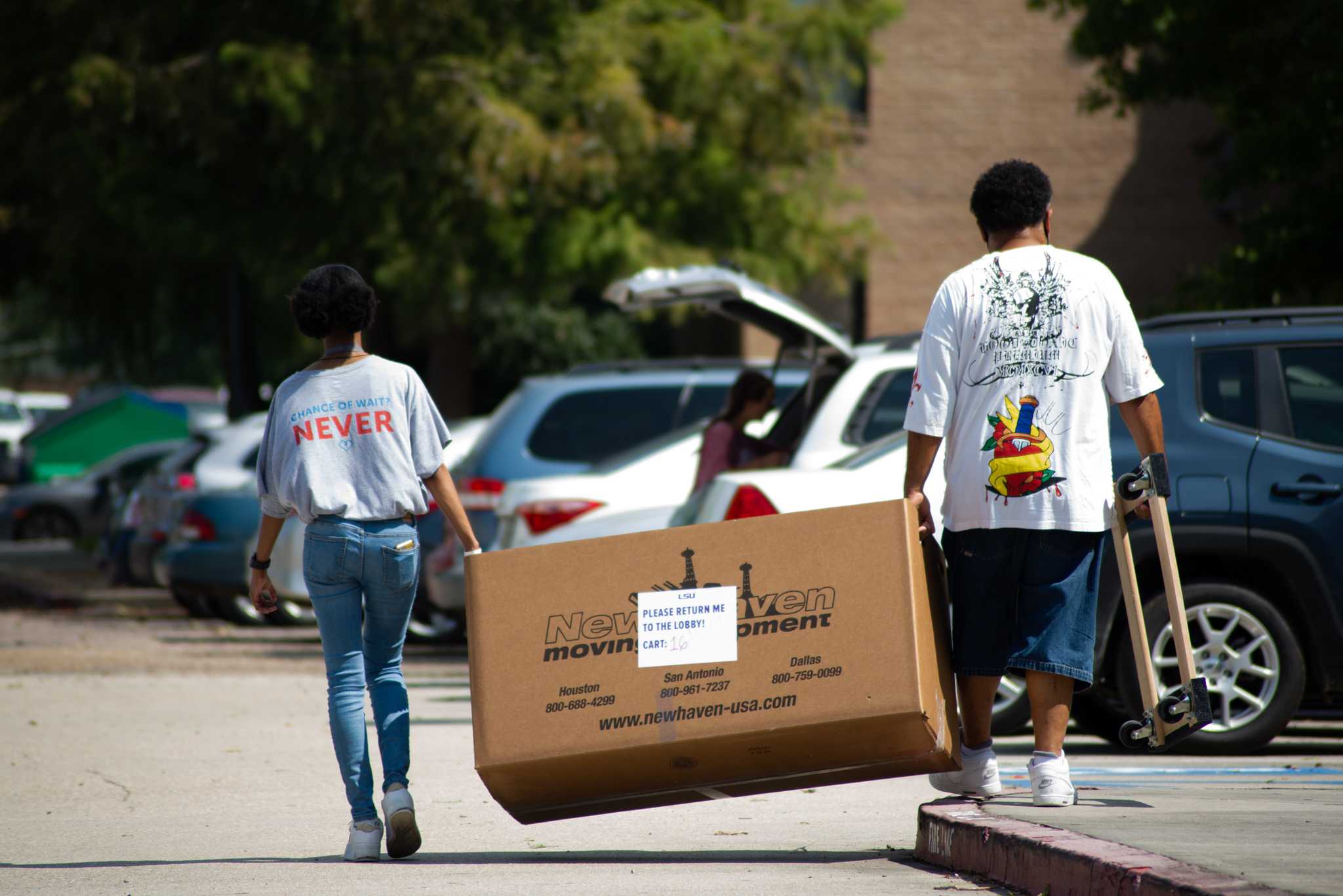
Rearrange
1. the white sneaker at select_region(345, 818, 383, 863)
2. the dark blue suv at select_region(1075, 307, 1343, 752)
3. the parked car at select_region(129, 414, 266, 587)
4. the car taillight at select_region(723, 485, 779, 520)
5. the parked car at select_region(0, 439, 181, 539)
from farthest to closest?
the parked car at select_region(0, 439, 181, 539), the parked car at select_region(129, 414, 266, 587), the car taillight at select_region(723, 485, 779, 520), the dark blue suv at select_region(1075, 307, 1343, 752), the white sneaker at select_region(345, 818, 383, 863)

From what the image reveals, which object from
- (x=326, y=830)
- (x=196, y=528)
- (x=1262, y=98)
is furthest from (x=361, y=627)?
(x=196, y=528)

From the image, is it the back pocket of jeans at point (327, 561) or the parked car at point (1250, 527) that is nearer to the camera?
the back pocket of jeans at point (327, 561)

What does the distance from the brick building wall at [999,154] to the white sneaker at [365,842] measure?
62.7ft

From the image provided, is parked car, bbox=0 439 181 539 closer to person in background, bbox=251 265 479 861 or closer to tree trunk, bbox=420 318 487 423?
tree trunk, bbox=420 318 487 423

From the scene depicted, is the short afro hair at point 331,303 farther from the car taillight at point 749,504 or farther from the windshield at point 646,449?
the windshield at point 646,449

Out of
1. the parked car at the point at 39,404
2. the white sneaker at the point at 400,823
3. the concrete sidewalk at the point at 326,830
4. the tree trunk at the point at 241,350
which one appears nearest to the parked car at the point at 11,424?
the parked car at the point at 39,404

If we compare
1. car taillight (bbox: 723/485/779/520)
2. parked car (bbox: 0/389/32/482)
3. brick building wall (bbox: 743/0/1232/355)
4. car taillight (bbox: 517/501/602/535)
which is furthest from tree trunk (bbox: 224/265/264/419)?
parked car (bbox: 0/389/32/482)

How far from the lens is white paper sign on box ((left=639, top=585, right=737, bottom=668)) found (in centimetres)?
518

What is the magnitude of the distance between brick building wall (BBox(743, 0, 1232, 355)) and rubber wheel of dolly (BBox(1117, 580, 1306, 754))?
16836mm

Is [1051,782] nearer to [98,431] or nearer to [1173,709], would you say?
[1173,709]

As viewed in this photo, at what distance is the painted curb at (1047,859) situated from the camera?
13.7ft

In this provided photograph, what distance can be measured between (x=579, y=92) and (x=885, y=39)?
6.57 m

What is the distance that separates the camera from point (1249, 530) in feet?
24.5

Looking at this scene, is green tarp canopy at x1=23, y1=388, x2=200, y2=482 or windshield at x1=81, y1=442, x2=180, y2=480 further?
green tarp canopy at x1=23, y1=388, x2=200, y2=482
